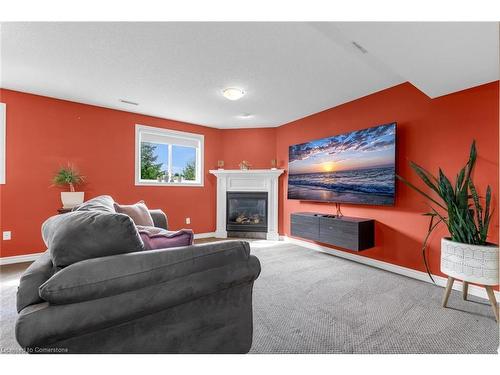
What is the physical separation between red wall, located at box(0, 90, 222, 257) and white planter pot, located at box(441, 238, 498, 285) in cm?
424

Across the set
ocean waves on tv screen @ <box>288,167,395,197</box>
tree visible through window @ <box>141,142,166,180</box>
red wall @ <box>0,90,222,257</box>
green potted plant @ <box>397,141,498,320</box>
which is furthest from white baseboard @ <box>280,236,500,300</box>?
tree visible through window @ <box>141,142,166,180</box>

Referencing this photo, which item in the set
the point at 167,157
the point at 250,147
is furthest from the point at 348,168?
the point at 167,157

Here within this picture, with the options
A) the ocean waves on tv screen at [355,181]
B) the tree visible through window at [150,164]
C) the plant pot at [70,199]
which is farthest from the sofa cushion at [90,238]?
the tree visible through window at [150,164]

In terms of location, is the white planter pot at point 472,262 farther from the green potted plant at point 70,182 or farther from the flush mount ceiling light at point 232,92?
the green potted plant at point 70,182

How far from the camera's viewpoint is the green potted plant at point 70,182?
3342 millimetres

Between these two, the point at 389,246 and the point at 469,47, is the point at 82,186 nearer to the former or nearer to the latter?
the point at 389,246

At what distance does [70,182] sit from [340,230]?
392cm

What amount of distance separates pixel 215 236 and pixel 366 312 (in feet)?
12.1

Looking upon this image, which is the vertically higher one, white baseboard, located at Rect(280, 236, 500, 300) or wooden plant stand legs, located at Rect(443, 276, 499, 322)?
wooden plant stand legs, located at Rect(443, 276, 499, 322)

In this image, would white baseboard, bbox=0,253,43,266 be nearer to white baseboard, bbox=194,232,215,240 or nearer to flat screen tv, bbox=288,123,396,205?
white baseboard, bbox=194,232,215,240

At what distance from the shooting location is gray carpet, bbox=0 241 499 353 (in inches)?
65.0
